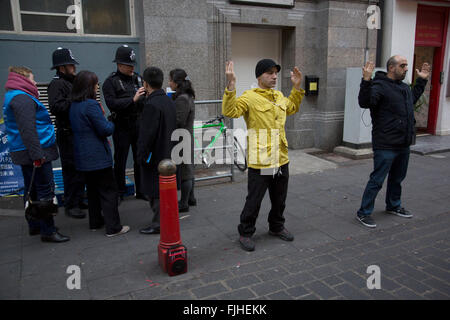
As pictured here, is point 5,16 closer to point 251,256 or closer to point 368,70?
point 251,256

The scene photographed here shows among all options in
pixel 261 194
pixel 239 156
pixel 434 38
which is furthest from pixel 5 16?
pixel 434 38

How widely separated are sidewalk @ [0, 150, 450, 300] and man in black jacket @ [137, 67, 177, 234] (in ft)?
2.39

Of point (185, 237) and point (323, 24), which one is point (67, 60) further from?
point (323, 24)

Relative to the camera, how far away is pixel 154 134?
13.2 ft

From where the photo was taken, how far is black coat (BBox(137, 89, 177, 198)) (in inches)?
158

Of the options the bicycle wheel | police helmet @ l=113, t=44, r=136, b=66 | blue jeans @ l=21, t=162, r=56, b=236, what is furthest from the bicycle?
blue jeans @ l=21, t=162, r=56, b=236

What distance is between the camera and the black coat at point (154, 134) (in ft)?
13.1

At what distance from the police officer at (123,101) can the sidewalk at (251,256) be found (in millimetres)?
871

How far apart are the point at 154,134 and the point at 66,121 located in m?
1.31

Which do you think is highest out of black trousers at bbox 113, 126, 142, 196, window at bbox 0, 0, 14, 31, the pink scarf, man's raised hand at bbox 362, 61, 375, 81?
window at bbox 0, 0, 14, 31

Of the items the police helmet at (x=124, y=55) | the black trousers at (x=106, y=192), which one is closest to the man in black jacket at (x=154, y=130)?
the black trousers at (x=106, y=192)

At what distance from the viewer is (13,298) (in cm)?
306

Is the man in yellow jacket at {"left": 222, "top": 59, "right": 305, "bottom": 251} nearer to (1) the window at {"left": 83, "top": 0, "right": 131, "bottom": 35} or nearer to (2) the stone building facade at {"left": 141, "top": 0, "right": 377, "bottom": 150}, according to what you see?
(2) the stone building facade at {"left": 141, "top": 0, "right": 377, "bottom": 150}
